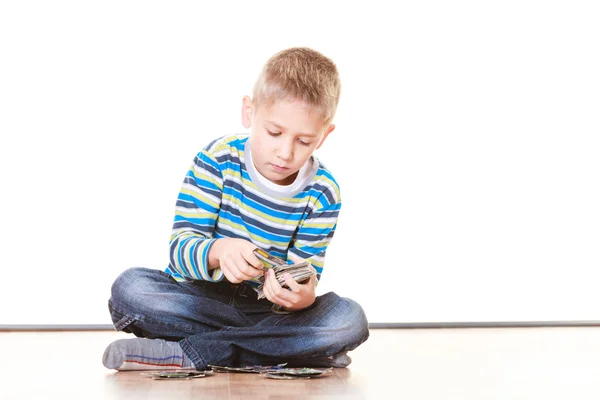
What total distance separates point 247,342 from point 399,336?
959 mm

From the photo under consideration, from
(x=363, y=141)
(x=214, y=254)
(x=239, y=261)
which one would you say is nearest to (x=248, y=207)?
(x=214, y=254)

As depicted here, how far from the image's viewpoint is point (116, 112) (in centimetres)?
289

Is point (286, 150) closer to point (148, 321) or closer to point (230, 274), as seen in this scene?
point (230, 274)

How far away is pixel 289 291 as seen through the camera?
6.33 feet

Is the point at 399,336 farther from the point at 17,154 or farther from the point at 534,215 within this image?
the point at 17,154

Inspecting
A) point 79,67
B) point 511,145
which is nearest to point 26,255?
point 79,67

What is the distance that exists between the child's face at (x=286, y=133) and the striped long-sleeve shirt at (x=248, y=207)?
154mm

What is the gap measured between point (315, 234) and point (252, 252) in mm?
372

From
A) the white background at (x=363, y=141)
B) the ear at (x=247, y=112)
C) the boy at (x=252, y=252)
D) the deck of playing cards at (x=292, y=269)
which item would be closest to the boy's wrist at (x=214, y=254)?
the boy at (x=252, y=252)

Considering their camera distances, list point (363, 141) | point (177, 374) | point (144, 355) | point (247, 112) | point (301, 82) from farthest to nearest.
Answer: point (363, 141) → point (247, 112) → point (301, 82) → point (144, 355) → point (177, 374)

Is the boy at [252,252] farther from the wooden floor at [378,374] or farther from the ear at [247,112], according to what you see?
the wooden floor at [378,374]

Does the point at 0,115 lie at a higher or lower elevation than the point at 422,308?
higher

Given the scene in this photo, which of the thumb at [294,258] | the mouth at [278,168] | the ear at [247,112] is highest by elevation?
the ear at [247,112]

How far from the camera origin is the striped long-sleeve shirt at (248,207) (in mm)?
2113
